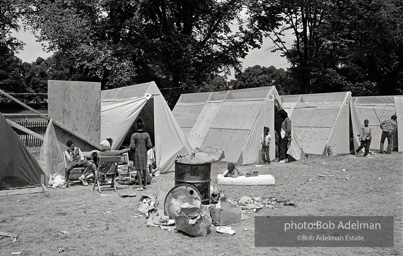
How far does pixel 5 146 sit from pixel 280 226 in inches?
256

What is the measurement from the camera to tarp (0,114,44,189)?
8.61 meters

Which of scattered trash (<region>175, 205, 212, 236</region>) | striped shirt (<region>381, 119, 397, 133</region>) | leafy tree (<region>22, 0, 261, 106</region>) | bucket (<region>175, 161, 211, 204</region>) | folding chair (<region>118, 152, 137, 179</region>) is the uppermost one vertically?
leafy tree (<region>22, 0, 261, 106</region>)

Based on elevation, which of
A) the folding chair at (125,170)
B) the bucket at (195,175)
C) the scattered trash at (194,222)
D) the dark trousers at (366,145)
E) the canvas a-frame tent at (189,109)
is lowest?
the scattered trash at (194,222)

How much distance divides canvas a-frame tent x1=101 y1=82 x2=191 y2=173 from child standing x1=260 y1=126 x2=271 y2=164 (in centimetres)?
267

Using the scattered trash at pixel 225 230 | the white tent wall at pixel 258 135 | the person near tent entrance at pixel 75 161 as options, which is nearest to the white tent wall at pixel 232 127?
the white tent wall at pixel 258 135

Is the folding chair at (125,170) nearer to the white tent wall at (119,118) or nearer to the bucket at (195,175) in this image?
the white tent wall at (119,118)

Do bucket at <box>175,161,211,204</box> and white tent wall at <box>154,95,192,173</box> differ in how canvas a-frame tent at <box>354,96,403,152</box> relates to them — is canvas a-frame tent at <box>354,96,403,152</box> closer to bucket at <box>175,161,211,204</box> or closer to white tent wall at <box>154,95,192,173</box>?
white tent wall at <box>154,95,192,173</box>

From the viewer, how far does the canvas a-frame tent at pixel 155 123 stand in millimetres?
11562

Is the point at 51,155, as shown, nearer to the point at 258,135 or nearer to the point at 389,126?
the point at 258,135

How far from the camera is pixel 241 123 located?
43.5 feet

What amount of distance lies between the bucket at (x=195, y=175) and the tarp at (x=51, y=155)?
180 inches

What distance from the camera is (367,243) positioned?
17.7 ft

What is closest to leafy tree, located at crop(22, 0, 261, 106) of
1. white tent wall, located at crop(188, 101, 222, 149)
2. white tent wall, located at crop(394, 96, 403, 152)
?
white tent wall, located at crop(188, 101, 222, 149)

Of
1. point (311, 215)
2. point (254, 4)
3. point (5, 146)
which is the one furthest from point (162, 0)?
point (311, 215)
